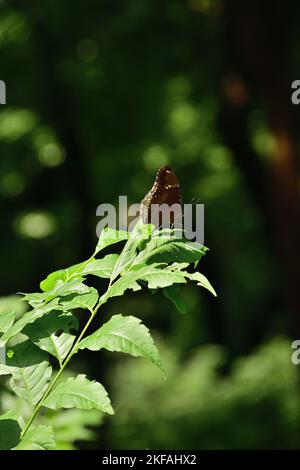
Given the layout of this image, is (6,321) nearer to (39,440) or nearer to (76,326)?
(76,326)

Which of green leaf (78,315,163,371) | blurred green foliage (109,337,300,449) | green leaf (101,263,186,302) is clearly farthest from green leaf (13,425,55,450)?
blurred green foliage (109,337,300,449)

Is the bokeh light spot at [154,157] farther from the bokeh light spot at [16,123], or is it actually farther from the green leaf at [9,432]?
the green leaf at [9,432]

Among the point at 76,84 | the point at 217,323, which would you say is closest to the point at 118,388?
the point at 217,323

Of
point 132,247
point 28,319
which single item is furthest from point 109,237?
point 28,319

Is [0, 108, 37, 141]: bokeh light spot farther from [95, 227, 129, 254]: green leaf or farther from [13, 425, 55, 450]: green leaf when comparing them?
[13, 425, 55, 450]: green leaf

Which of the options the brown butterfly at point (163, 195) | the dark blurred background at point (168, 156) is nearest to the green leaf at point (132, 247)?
the brown butterfly at point (163, 195)

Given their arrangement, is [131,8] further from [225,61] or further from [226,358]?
[226,358]
